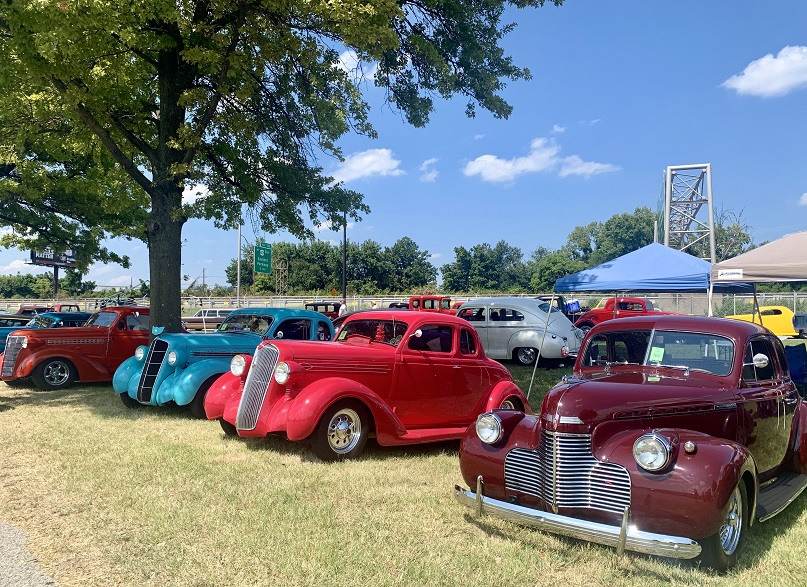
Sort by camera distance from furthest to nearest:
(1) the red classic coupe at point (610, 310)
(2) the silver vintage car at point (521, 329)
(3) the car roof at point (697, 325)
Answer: (1) the red classic coupe at point (610, 310)
(2) the silver vintage car at point (521, 329)
(3) the car roof at point (697, 325)

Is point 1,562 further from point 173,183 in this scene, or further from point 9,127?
point 9,127

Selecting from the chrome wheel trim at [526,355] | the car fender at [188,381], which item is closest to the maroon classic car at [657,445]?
the car fender at [188,381]

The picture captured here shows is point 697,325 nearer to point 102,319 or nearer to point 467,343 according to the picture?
point 467,343

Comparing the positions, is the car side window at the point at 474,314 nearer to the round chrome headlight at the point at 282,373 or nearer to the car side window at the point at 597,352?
the round chrome headlight at the point at 282,373

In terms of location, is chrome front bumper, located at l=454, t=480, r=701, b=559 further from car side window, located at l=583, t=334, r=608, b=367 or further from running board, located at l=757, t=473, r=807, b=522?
car side window, located at l=583, t=334, r=608, b=367

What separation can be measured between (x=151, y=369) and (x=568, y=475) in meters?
7.69

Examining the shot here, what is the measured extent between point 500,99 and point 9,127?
35.8ft

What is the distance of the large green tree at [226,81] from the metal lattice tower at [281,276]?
47528 mm

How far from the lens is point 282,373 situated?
6.79 metres

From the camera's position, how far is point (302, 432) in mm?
6398

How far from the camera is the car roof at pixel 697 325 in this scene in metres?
5.17

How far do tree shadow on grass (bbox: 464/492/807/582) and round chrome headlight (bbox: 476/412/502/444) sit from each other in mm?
694

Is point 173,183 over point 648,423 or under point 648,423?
over

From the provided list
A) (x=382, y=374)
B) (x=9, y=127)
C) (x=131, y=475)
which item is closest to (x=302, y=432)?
(x=382, y=374)
